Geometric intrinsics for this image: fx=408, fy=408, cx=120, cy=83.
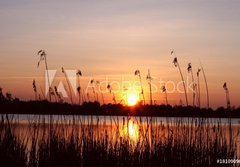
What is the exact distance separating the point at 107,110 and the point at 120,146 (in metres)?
1.03

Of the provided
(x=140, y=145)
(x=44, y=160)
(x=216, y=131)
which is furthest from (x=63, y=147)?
(x=216, y=131)

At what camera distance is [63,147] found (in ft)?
21.9

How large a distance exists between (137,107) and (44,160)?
6.58 feet

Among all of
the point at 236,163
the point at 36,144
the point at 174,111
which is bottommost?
the point at 236,163

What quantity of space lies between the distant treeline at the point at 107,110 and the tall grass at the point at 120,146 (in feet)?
0.56

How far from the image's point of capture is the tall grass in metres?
6.63

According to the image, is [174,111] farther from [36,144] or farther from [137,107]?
[36,144]

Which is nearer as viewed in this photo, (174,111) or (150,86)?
(150,86)

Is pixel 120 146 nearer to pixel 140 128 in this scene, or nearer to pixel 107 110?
pixel 140 128

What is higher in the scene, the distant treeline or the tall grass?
the distant treeline

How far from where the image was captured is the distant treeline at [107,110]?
682cm

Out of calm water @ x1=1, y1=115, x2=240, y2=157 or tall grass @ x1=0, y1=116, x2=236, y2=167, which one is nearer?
tall grass @ x1=0, y1=116, x2=236, y2=167

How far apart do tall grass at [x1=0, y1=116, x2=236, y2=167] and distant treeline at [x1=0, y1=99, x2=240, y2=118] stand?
0.17 meters

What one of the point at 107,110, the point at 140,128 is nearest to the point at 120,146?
the point at 140,128
